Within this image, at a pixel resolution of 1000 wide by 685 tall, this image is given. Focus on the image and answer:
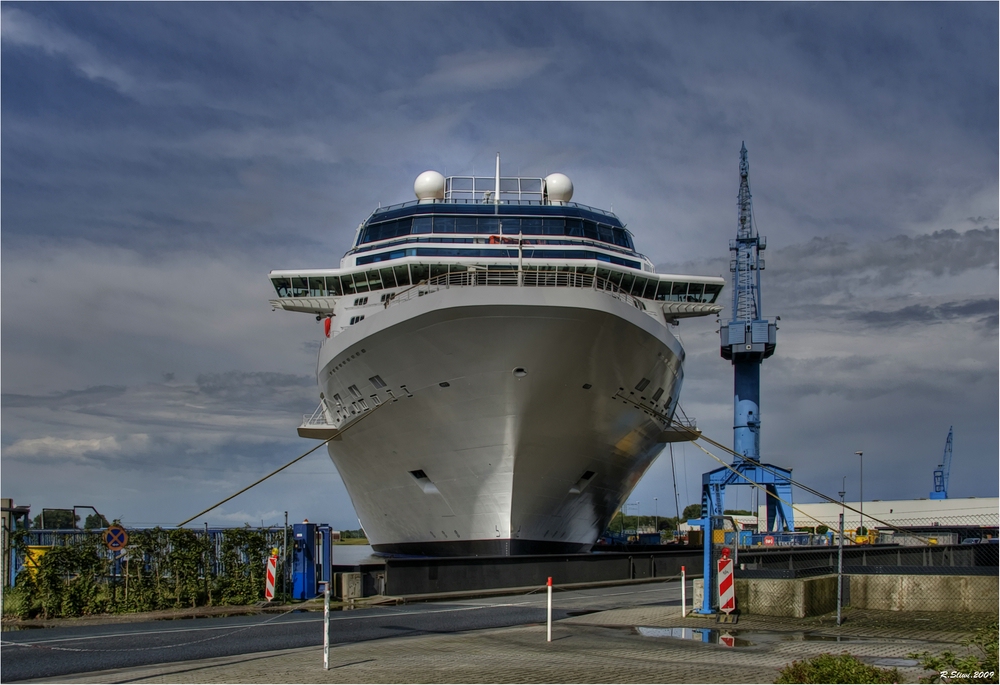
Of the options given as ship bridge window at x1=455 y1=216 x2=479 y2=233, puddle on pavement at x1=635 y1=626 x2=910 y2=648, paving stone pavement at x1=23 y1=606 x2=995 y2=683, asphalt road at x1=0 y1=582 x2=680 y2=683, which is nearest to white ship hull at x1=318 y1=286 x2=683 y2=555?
asphalt road at x1=0 y1=582 x2=680 y2=683

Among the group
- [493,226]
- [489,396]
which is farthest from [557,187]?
[489,396]

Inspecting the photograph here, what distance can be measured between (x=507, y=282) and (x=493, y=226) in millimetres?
5535

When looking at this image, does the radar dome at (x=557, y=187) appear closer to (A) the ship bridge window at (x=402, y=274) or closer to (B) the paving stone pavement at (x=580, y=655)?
(A) the ship bridge window at (x=402, y=274)

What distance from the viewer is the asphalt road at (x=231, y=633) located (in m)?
10.4

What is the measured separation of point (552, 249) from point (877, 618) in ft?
66.0

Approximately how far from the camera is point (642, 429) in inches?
1078

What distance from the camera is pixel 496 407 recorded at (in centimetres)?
2259

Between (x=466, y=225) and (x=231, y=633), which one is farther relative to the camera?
(x=466, y=225)

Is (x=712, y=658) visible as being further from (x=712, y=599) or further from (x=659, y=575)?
(x=659, y=575)

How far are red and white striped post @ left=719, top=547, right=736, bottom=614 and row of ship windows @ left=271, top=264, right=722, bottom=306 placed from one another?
16887 mm

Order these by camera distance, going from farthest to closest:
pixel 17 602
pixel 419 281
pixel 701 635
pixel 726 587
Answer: pixel 419 281 < pixel 17 602 < pixel 726 587 < pixel 701 635

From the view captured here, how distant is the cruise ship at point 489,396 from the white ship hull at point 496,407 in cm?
4

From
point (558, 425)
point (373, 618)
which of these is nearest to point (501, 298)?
point (558, 425)

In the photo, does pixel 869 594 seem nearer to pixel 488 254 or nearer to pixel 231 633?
pixel 231 633
